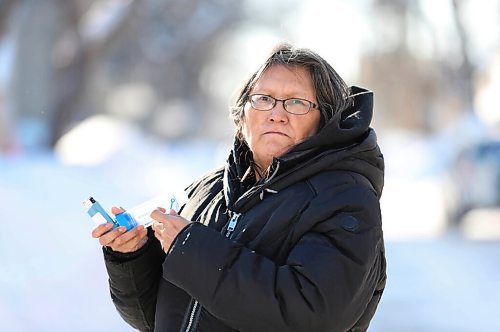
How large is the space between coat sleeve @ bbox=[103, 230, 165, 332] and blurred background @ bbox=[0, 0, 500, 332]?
626 mm

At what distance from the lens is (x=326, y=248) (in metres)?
2.63

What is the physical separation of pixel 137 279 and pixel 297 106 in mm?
762

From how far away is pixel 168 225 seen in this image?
9.04ft

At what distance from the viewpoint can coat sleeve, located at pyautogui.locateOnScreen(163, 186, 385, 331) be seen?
102 inches

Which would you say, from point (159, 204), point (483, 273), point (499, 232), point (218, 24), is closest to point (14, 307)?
point (159, 204)

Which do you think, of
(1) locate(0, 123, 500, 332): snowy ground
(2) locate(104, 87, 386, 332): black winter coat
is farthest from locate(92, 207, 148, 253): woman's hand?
(1) locate(0, 123, 500, 332): snowy ground

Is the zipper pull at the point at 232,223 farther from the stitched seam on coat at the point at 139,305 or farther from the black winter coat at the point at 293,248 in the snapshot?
the stitched seam on coat at the point at 139,305

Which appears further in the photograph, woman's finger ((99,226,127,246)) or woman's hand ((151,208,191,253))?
woman's finger ((99,226,127,246))

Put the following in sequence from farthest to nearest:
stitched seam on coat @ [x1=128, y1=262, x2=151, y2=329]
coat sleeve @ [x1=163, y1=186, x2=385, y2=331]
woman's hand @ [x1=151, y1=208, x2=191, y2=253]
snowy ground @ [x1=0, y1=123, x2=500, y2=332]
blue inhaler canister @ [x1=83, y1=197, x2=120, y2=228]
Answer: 1. snowy ground @ [x1=0, y1=123, x2=500, y2=332]
2. stitched seam on coat @ [x1=128, y1=262, x2=151, y2=329]
3. blue inhaler canister @ [x1=83, y1=197, x2=120, y2=228]
4. woman's hand @ [x1=151, y1=208, x2=191, y2=253]
5. coat sleeve @ [x1=163, y1=186, x2=385, y2=331]

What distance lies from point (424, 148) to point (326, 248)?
1613 inches

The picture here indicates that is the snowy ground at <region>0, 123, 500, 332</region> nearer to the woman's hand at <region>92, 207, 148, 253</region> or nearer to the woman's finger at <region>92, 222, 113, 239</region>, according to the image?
the woman's hand at <region>92, 207, 148, 253</region>

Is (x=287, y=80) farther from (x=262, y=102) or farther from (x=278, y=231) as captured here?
(x=278, y=231)

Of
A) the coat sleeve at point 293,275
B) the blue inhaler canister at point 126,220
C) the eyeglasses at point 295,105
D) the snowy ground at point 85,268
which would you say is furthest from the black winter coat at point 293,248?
the snowy ground at point 85,268

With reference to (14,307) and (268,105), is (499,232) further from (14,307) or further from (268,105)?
(268,105)
